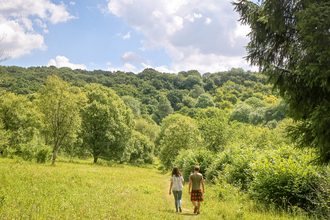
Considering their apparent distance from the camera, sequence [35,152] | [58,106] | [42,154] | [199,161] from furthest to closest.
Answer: [199,161]
[58,106]
[42,154]
[35,152]

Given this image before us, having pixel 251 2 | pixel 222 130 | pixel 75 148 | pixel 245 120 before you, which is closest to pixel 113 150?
pixel 75 148

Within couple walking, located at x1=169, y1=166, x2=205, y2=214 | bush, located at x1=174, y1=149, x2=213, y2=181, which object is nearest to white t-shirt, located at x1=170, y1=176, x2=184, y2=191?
couple walking, located at x1=169, y1=166, x2=205, y2=214

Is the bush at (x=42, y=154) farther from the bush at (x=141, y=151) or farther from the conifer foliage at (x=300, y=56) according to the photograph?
the bush at (x=141, y=151)

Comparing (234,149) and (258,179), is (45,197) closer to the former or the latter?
(258,179)

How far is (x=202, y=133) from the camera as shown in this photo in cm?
2486

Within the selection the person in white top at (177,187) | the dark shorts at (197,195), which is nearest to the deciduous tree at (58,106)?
the person in white top at (177,187)

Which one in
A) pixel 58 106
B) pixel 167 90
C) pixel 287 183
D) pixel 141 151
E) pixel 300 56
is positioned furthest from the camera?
pixel 167 90

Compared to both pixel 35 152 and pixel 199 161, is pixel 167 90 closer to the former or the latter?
pixel 199 161

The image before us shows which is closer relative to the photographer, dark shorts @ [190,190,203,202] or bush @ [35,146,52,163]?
dark shorts @ [190,190,203,202]

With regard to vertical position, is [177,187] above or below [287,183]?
below

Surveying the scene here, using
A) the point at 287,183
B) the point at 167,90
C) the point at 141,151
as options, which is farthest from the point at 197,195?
the point at 167,90

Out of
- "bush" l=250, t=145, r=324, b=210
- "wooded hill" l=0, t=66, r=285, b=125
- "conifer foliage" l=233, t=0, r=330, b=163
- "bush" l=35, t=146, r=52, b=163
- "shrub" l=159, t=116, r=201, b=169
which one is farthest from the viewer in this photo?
"wooded hill" l=0, t=66, r=285, b=125

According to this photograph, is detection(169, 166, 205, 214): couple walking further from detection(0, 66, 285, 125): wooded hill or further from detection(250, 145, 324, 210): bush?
detection(0, 66, 285, 125): wooded hill

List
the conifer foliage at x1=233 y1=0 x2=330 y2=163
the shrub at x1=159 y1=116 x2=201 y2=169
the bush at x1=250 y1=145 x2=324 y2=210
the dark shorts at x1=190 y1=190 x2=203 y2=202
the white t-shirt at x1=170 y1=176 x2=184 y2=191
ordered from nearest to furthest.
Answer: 1. the conifer foliage at x1=233 y1=0 x2=330 y2=163
2. the bush at x1=250 y1=145 x2=324 y2=210
3. the dark shorts at x1=190 y1=190 x2=203 y2=202
4. the white t-shirt at x1=170 y1=176 x2=184 y2=191
5. the shrub at x1=159 y1=116 x2=201 y2=169
